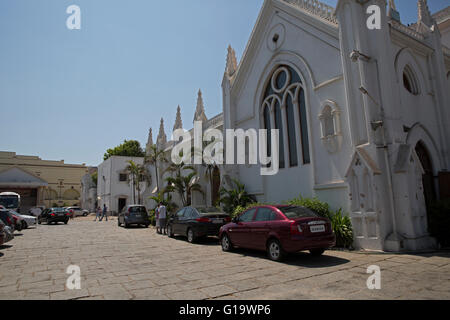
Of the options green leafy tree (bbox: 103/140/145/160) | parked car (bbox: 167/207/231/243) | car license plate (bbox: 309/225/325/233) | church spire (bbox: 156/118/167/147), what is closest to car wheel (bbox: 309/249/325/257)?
car license plate (bbox: 309/225/325/233)

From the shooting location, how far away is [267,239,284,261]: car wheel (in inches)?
299

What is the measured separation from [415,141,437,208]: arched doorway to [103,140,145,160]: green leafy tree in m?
51.6

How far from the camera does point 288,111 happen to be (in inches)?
563

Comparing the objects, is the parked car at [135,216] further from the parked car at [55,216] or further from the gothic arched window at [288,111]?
the gothic arched window at [288,111]

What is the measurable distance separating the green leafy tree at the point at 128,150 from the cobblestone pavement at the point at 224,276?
4855cm

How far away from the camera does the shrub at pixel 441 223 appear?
894cm

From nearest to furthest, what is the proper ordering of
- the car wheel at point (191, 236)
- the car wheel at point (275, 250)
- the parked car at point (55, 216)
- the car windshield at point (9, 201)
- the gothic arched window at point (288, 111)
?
the car wheel at point (275, 250), the car wheel at point (191, 236), the gothic arched window at point (288, 111), the car windshield at point (9, 201), the parked car at point (55, 216)

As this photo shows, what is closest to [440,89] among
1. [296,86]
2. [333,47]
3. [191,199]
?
[333,47]

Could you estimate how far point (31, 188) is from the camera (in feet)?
177

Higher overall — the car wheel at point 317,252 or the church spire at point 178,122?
the church spire at point 178,122

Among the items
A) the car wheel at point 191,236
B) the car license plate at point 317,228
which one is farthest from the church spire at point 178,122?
the car license plate at point 317,228

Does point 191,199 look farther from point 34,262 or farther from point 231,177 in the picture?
point 34,262
